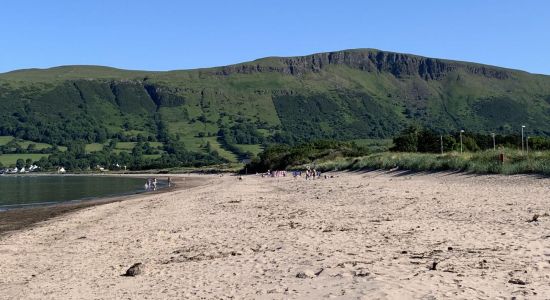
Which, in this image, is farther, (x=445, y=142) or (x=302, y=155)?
(x=302, y=155)

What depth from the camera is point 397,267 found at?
30.1 ft

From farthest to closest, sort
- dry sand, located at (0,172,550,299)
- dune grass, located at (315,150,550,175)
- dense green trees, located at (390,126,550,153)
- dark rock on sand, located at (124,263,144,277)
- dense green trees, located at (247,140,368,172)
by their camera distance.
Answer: dense green trees, located at (247,140,368,172) < dense green trees, located at (390,126,550,153) < dune grass, located at (315,150,550,175) < dark rock on sand, located at (124,263,144,277) < dry sand, located at (0,172,550,299)

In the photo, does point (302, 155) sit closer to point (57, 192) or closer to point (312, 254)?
point (57, 192)

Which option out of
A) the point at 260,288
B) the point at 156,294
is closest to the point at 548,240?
the point at 260,288

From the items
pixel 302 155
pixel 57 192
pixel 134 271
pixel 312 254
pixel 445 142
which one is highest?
pixel 445 142

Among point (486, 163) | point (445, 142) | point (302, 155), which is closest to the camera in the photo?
point (486, 163)

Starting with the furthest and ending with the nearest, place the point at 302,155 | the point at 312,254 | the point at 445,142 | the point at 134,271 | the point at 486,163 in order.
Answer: the point at 302,155 → the point at 445,142 → the point at 486,163 → the point at 312,254 → the point at 134,271

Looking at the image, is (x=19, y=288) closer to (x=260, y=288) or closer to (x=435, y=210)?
(x=260, y=288)

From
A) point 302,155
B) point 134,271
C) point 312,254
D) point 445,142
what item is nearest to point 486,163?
point 312,254

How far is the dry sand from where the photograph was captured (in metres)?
8.24

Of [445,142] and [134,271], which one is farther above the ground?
[445,142]

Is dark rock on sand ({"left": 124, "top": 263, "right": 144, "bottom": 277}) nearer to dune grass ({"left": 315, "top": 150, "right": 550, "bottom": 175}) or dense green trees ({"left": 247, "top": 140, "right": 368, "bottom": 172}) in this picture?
dune grass ({"left": 315, "top": 150, "right": 550, "bottom": 175})

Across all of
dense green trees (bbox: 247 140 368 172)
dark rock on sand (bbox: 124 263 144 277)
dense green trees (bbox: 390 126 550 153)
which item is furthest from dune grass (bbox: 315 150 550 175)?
dense green trees (bbox: 247 140 368 172)

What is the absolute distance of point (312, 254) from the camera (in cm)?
1116
